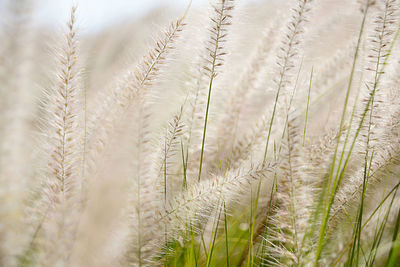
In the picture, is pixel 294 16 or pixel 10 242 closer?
pixel 10 242

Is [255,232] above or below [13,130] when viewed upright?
below

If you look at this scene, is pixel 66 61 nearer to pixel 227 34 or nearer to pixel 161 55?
pixel 161 55

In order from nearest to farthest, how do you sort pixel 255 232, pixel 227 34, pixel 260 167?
1. pixel 260 167
2. pixel 227 34
3. pixel 255 232

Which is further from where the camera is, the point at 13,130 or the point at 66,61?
the point at 13,130

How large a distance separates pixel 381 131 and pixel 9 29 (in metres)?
1.10

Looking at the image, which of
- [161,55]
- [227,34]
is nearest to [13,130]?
[161,55]

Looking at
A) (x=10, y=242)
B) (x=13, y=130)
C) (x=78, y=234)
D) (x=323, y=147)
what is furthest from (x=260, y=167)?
(x=13, y=130)

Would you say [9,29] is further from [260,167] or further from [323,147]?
[323,147]

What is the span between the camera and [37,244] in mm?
733

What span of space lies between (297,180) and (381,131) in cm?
24

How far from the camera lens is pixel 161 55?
31.7 inches

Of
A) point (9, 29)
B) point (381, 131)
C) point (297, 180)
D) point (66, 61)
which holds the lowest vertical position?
point (297, 180)

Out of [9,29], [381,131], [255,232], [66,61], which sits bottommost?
[255,232]

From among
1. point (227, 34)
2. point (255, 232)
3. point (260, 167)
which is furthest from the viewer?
point (255, 232)
